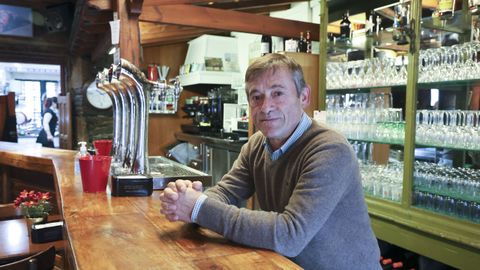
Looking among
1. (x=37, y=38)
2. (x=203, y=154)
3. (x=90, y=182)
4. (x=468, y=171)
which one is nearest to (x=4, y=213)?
(x=90, y=182)

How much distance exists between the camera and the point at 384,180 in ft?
8.97

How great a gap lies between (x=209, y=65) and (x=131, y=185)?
462 cm

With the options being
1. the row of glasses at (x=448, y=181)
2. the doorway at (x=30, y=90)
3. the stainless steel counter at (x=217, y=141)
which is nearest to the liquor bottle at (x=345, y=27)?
the row of glasses at (x=448, y=181)

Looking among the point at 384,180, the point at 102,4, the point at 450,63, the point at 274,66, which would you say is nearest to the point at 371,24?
the point at 450,63

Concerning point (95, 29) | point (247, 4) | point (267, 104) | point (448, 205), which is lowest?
point (448, 205)

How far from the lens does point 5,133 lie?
6.47 metres

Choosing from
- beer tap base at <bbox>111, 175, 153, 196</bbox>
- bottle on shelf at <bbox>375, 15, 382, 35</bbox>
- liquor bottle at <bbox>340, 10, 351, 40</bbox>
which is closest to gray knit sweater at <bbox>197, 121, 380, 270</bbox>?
beer tap base at <bbox>111, 175, 153, 196</bbox>

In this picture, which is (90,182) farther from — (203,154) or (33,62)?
(33,62)

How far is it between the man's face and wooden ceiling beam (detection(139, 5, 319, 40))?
2.28 metres

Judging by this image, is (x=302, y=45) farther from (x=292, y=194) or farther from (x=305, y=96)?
(x=292, y=194)

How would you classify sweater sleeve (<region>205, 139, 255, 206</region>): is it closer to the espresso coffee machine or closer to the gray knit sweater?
the gray knit sweater

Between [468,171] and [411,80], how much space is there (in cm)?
65

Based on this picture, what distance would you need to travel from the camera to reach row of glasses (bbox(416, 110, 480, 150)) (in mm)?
2207

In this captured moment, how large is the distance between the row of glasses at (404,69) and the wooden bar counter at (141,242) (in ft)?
6.15
